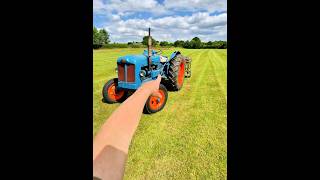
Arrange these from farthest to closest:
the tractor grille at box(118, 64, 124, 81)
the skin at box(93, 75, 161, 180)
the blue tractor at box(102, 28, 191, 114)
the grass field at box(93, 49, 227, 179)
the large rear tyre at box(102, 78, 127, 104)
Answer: the large rear tyre at box(102, 78, 127, 104) < the tractor grille at box(118, 64, 124, 81) < the blue tractor at box(102, 28, 191, 114) < the grass field at box(93, 49, 227, 179) < the skin at box(93, 75, 161, 180)

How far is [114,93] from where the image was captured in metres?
5.31

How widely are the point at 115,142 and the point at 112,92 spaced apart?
4.56 m

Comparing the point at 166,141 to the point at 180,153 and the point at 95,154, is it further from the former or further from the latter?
the point at 95,154

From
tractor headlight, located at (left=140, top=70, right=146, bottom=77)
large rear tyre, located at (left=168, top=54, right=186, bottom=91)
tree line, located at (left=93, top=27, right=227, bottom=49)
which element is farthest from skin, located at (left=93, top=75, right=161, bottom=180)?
large rear tyre, located at (left=168, top=54, right=186, bottom=91)

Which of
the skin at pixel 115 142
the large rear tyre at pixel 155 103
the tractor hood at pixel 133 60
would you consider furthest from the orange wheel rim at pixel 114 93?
the skin at pixel 115 142

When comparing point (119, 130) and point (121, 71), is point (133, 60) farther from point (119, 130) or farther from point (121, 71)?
point (119, 130)

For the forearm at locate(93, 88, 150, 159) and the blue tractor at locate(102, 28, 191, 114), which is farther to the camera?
the blue tractor at locate(102, 28, 191, 114)

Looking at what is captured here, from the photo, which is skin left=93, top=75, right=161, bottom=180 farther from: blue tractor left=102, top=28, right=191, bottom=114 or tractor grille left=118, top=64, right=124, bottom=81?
tractor grille left=118, top=64, right=124, bottom=81

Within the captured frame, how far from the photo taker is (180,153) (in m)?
2.94

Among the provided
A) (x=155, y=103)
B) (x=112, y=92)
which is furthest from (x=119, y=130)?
(x=112, y=92)

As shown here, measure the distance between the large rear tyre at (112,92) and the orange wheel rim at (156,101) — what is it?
125cm

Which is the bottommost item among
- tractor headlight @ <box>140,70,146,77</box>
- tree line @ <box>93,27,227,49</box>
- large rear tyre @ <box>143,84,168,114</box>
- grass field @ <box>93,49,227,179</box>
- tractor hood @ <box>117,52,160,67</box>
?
grass field @ <box>93,49,227,179</box>

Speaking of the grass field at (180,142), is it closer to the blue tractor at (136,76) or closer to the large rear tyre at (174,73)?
the blue tractor at (136,76)

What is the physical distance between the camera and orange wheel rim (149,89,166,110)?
4.43 metres
